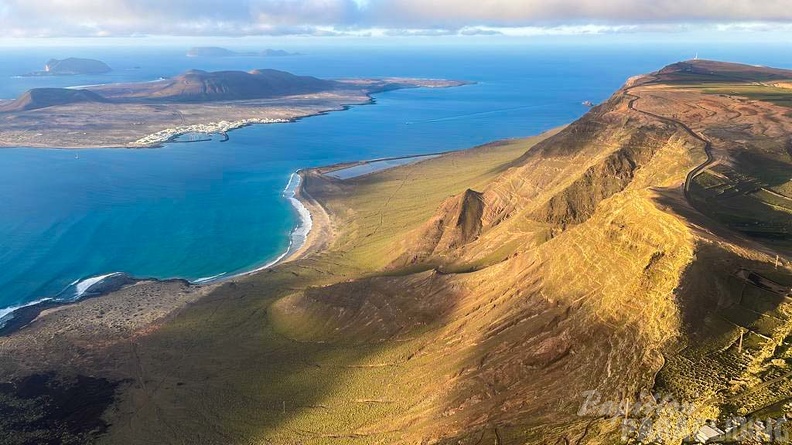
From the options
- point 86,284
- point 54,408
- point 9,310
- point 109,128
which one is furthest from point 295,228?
point 109,128

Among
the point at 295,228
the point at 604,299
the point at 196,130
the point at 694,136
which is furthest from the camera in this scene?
the point at 196,130

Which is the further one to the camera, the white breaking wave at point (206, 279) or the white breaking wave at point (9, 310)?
the white breaking wave at point (206, 279)

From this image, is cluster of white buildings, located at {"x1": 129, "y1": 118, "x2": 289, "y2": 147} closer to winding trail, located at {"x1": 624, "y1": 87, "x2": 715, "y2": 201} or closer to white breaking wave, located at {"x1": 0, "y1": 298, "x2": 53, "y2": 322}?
white breaking wave, located at {"x1": 0, "y1": 298, "x2": 53, "y2": 322}

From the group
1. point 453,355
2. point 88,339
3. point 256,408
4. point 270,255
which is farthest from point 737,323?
point 270,255

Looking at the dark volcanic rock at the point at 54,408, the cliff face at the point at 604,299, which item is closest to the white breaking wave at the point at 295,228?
the cliff face at the point at 604,299

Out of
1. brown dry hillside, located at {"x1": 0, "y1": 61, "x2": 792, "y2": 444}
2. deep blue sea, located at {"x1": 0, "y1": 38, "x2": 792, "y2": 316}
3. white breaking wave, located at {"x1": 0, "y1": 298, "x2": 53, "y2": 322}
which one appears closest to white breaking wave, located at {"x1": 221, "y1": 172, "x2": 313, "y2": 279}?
deep blue sea, located at {"x1": 0, "y1": 38, "x2": 792, "y2": 316}

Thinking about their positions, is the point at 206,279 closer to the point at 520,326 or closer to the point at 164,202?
the point at 164,202

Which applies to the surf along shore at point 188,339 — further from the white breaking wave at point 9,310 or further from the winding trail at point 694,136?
the winding trail at point 694,136

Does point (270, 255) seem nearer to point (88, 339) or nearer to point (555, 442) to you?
point (88, 339)
